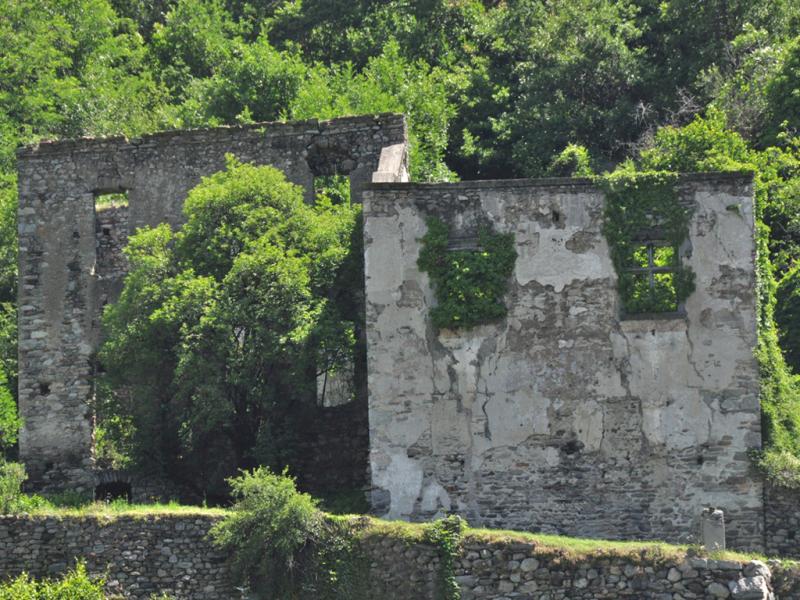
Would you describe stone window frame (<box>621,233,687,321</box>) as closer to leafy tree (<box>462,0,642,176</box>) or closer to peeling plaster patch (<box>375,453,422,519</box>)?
peeling plaster patch (<box>375,453,422,519</box>)

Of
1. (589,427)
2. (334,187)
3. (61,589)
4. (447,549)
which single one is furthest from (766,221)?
(61,589)

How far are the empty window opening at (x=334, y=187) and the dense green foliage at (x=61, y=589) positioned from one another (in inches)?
366

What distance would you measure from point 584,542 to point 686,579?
4.90ft

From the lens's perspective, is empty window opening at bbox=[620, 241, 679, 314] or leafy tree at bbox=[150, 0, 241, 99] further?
leafy tree at bbox=[150, 0, 241, 99]

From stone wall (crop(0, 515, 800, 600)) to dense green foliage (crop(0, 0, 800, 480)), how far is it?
110 inches

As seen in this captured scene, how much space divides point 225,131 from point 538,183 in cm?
715

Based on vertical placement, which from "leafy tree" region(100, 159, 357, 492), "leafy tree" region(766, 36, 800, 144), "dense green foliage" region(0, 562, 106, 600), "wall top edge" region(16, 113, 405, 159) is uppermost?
"leafy tree" region(766, 36, 800, 144)

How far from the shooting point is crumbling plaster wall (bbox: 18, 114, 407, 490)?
27.0 meters

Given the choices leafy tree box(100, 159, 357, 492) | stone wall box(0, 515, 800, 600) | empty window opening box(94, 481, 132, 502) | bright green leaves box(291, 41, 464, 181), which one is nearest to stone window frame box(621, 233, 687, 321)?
leafy tree box(100, 159, 357, 492)

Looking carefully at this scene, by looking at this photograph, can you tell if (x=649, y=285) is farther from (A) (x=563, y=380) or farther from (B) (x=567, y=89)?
(B) (x=567, y=89)

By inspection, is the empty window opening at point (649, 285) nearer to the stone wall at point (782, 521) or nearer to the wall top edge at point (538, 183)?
the wall top edge at point (538, 183)

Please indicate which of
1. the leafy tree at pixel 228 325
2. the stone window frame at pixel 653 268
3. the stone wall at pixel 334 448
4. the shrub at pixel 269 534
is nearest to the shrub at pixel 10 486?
the leafy tree at pixel 228 325

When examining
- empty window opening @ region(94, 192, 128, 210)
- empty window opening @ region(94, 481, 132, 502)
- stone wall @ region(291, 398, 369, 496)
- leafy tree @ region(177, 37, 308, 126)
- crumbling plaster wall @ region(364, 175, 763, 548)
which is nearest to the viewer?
crumbling plaster wall @ region(364, 175, 763, 548)

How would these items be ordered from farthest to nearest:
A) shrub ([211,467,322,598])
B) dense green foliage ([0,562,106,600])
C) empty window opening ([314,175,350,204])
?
empty window opening ([314,175,350,204]), dense green foliage ([0,562,106,600]), shrub ([211,467,322,598])
